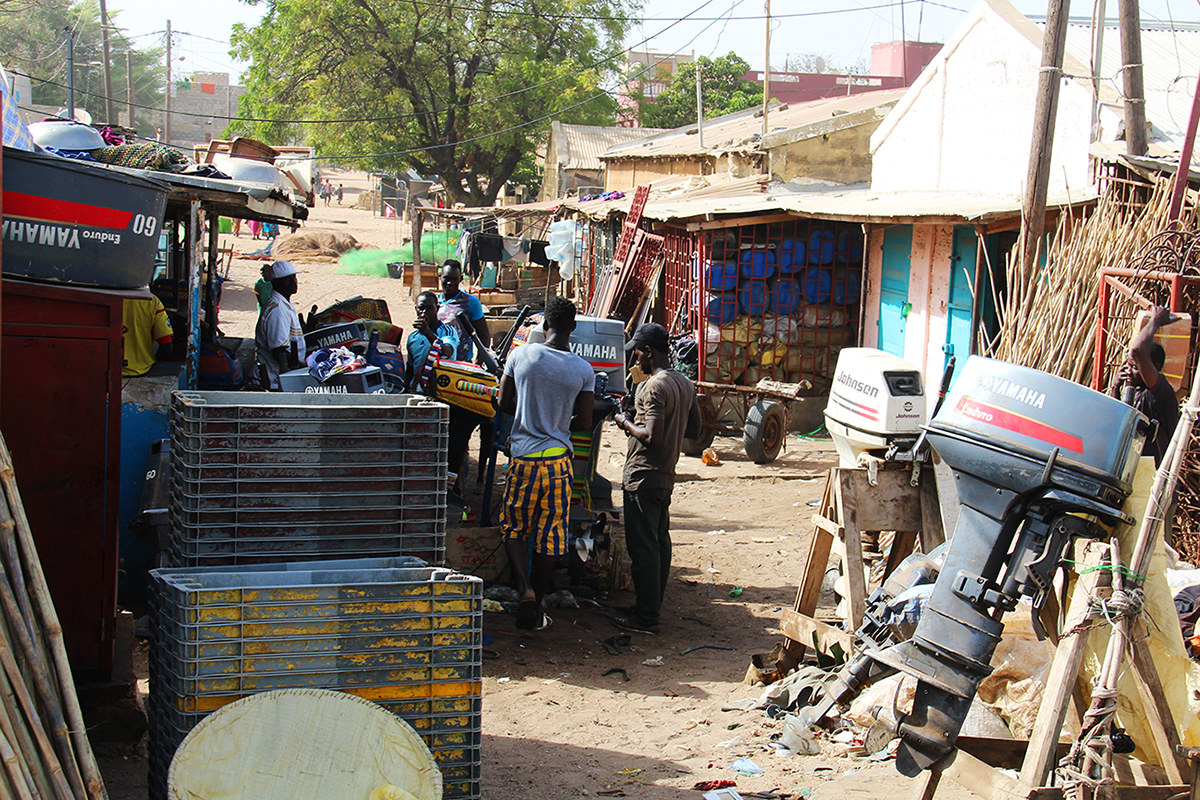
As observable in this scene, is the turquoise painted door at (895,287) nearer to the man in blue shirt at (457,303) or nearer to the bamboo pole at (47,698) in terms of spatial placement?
the man in blue shirt at (457,303)

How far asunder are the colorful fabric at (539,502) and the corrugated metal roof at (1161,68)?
5.74 metres

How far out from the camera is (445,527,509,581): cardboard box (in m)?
6.39

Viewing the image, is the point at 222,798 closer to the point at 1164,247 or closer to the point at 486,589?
the point at 486,589

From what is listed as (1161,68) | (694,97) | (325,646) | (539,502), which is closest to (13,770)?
(325,646)

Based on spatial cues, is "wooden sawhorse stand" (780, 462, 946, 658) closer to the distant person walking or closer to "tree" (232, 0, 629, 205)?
the distant person walking

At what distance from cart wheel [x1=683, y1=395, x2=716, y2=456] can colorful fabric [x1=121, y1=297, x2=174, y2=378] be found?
6469 mm

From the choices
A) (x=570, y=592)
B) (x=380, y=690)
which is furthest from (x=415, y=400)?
(x=570, y=592)

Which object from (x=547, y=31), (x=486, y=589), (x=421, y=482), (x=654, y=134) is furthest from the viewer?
(x=547, y=31)

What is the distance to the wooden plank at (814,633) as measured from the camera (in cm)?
514

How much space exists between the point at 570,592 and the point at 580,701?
1.62 metres

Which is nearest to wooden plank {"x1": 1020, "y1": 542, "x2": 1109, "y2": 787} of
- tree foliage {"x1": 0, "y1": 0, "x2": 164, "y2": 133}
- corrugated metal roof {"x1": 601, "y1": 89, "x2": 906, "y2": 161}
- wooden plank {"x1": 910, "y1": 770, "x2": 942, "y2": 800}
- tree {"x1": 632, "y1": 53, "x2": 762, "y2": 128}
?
wooden plank {"x1": 910, "y1": 770, "x2": 942, "y2": 800}

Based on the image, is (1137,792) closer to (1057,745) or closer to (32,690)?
(1057,745)

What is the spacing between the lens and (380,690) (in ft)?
11.0

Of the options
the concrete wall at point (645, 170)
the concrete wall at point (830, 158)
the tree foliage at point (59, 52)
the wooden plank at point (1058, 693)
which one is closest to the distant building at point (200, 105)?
the tree foliage at point (59, 52)
